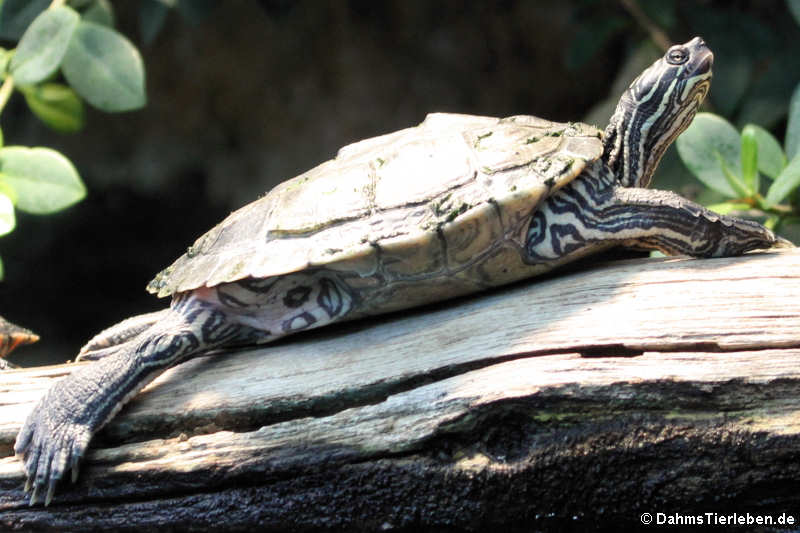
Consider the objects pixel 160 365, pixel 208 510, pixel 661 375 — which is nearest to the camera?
pixel 661 375

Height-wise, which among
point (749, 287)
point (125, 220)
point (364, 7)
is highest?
point (364, 7)

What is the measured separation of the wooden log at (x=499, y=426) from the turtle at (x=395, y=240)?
10cm

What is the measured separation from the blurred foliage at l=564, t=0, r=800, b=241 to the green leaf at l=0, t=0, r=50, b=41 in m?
2.54

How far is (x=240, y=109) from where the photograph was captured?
4656 mm

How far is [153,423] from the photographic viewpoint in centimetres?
171

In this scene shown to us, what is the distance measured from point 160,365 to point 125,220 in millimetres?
3300

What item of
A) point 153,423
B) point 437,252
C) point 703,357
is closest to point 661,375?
point 703,357

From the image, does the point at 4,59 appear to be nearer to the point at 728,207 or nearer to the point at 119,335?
the point at 119,335

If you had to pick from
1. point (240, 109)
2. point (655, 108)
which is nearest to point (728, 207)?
point (655, 108)

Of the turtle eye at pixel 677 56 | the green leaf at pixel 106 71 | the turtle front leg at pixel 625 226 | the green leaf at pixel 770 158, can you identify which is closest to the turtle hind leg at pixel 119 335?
the green leaf at pixel 106 71

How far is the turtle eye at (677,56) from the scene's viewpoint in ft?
6.69

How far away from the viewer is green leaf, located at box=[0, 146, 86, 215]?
2.22m

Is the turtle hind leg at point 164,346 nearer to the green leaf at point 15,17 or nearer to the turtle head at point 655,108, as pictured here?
the turtle head at point 655,108

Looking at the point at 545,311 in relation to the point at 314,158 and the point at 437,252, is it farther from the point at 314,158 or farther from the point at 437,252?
the point at 314,158
